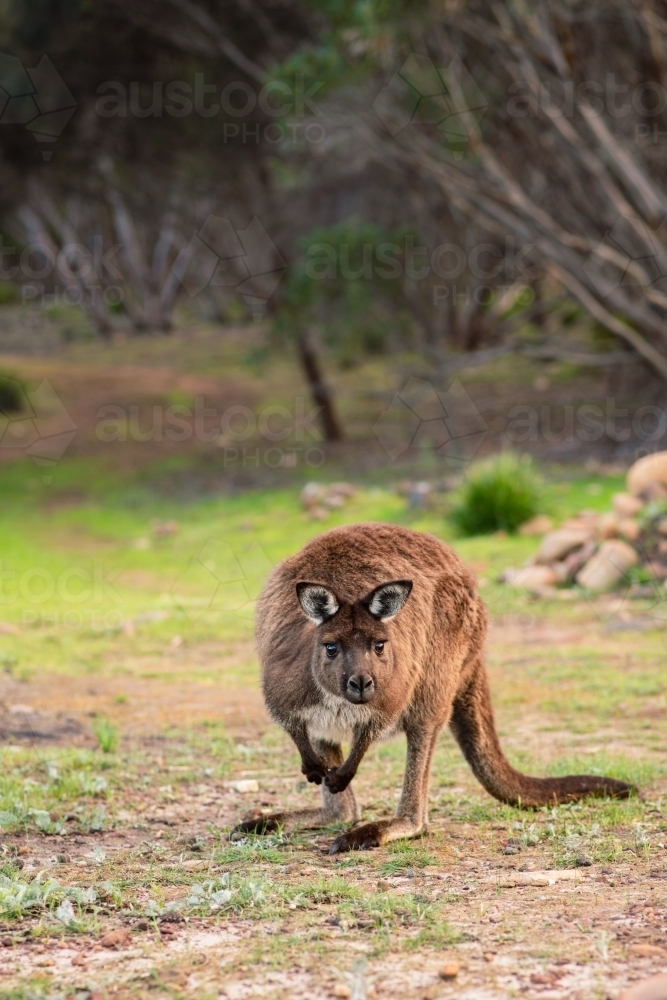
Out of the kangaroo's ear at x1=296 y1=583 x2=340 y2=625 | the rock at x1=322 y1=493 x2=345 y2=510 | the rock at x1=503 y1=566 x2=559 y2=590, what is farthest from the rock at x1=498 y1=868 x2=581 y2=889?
the rock at x1=322 y1=493 x2=345 y2=510

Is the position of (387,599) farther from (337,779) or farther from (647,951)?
(647,951)

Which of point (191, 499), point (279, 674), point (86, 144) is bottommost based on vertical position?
point (191, 499)

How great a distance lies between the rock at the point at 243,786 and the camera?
6059 millimetres

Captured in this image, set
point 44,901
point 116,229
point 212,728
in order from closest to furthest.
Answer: point 44,901, point 212,728, point 116,229

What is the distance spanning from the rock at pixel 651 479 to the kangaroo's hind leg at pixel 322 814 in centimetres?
685

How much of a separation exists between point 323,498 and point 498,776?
984 centimetres

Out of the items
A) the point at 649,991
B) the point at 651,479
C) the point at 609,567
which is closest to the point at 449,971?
the point at 649,991

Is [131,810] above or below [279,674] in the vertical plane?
below

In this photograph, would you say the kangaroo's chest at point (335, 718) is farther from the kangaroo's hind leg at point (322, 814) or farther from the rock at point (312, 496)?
the rock at point (312, 496)

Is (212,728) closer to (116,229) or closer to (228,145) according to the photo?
(228,145)

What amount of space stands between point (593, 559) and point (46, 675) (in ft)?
15.6

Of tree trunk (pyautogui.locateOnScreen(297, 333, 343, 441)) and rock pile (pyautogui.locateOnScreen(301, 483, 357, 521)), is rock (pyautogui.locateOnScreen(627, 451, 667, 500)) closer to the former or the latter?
rock pile (pyautogui.locateOnScreen(301, 483, 357, 521))

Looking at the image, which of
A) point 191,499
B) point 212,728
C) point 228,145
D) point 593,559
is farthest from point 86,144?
point 212,728

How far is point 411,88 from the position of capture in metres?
16.0
